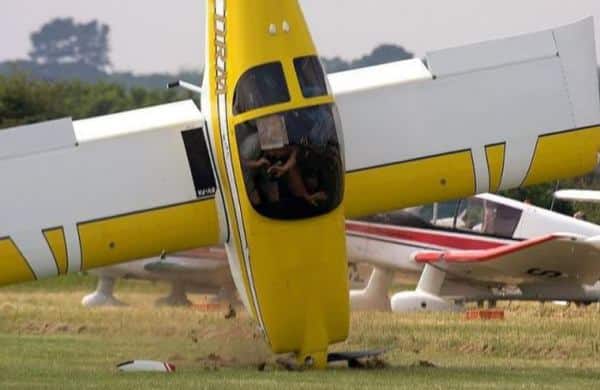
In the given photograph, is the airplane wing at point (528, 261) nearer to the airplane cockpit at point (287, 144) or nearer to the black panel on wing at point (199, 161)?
the black panel on wing at point (199, 161)

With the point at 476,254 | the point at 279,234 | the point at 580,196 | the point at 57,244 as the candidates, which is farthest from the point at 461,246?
the point at 57,244

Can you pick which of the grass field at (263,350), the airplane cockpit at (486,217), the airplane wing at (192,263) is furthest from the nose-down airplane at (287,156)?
the airplane wing at (192,263)

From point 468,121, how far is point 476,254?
10.1 metres

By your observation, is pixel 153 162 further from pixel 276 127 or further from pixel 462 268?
pixel 462 268

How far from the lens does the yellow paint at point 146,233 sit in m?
18.5

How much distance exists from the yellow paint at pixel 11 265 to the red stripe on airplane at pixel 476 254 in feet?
36.6

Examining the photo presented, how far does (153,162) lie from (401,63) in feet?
9.39

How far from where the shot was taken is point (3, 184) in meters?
18.1

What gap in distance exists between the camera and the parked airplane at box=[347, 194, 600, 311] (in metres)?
28.9

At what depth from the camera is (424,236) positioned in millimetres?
30703

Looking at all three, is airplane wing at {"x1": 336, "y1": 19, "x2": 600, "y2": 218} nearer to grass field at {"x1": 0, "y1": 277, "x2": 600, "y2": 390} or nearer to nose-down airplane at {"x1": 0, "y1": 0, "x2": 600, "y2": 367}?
nose-down airplane at {"x1": 0, "y1": 0, "x2": 600, "y2": 367}

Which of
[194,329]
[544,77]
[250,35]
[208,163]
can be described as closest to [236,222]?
[208,163]

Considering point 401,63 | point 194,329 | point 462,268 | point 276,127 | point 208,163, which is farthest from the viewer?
point 462,268

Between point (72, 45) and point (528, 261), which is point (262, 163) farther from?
point (72, 45)
